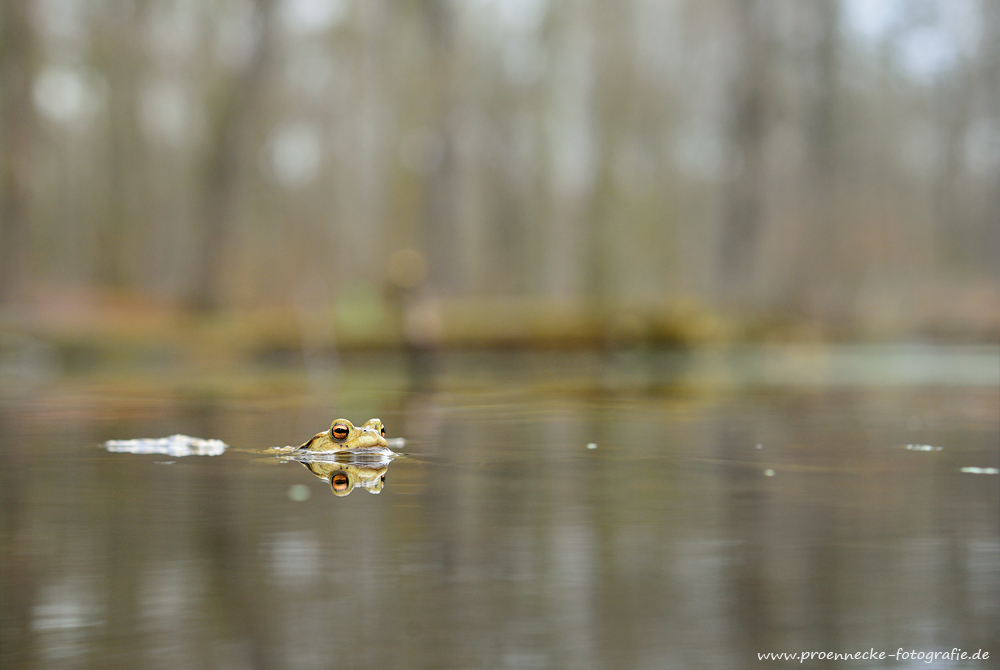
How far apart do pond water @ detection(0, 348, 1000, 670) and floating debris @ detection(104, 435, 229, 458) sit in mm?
126

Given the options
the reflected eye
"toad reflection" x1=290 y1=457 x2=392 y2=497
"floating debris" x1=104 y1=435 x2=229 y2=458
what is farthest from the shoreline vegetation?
the reflected eye

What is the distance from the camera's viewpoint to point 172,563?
2.68m

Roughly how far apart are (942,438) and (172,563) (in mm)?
4894

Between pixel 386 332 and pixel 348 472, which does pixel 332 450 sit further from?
pixel 386 332

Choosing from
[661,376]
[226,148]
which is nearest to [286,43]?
[226,148]

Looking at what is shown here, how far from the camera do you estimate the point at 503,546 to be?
298 cm

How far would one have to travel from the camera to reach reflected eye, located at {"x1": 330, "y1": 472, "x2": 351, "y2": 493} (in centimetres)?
410

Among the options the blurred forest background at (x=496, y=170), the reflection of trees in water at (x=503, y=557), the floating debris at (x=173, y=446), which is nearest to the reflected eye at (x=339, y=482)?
the reflection of trees in water at (x=503, y=557)

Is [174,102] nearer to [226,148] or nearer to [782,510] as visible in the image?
[226,148]

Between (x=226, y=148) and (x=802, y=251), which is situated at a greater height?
(x=226, y=148)

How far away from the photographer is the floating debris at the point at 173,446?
5138 mm

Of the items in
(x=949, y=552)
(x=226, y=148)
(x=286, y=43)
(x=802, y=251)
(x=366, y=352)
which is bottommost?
(x=949, y=552)

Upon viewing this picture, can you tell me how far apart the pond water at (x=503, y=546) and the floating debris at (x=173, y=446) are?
126 millimetres

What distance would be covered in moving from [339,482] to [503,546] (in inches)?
57.6
